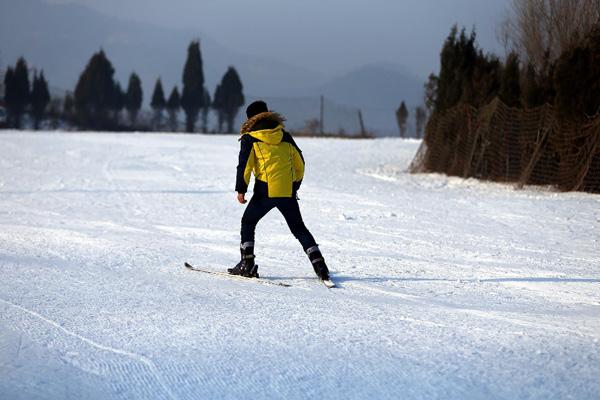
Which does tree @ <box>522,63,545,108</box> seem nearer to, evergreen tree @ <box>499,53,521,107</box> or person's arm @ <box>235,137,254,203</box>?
→ evergreen tree @ <box>499,53,521,107</box>

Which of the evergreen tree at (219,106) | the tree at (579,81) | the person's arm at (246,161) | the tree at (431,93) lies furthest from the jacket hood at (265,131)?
the evergreen tree at (219,106)

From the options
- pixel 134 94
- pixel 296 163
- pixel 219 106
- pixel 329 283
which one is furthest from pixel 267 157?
pixel 134 94

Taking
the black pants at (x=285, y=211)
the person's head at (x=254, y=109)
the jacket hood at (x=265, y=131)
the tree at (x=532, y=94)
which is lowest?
the black pants at (x=285, y=211)

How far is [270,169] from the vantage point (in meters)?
6.99

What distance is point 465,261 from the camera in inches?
348

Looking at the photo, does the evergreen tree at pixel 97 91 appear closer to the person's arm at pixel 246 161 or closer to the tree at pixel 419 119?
the tree at pixel 419 119

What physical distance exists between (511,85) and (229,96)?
40321mm

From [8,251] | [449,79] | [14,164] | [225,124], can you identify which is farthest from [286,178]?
[225,124]

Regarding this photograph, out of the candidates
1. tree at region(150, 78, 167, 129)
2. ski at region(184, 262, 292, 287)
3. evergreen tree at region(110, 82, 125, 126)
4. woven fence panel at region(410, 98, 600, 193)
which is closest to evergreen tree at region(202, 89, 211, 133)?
tree at region(150, 78, 167, 129)

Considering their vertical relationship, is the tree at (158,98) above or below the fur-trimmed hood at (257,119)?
above

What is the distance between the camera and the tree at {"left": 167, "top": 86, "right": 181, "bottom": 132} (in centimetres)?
5684

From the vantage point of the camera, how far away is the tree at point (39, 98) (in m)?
53.4

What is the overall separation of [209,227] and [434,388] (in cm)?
802

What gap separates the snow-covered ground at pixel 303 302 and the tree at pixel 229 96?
42843 millimetres
